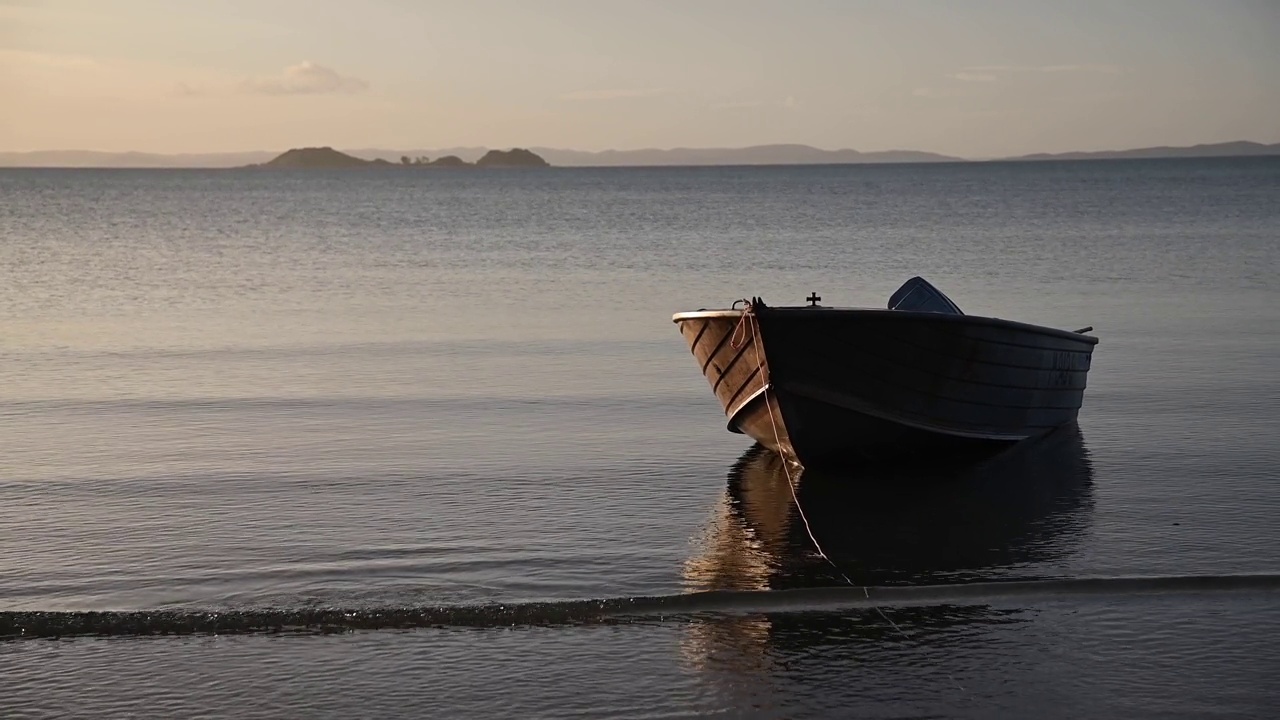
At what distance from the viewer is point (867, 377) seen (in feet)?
37.7

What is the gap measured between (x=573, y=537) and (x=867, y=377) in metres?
3.19

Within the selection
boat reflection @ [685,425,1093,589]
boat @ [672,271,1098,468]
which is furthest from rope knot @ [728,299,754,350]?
boat reflection @ [685,425,1093,589]

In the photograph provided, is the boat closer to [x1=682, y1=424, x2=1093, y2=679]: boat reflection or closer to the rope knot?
the rope knot

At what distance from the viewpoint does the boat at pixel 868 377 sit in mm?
11258

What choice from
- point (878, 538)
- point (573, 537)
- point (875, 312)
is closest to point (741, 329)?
point (875, 312)

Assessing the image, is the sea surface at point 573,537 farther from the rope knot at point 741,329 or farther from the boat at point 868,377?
the rope knot at point 741,329

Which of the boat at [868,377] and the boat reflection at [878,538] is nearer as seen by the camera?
the boat reflection at [878,538]

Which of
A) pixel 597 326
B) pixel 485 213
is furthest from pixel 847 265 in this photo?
pixel 485 213

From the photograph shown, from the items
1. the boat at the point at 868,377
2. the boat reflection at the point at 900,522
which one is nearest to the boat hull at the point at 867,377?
the boat at the point at 868,377

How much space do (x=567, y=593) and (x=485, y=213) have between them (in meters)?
73.5

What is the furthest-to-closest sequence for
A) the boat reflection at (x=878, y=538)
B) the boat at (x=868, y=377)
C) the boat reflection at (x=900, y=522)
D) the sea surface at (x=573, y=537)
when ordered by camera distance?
the boat at (x=868, y=377)
the boat reflection at (x=900, y=522)
the boat reflection at (x=878, y=538)
the sea surface at (x=573, y=537)

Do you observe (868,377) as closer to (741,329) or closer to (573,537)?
(741,329)

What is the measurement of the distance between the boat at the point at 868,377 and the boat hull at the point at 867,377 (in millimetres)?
11

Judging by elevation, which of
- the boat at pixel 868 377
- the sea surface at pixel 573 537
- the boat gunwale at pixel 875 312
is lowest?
the sea surface at pixel 573 537
